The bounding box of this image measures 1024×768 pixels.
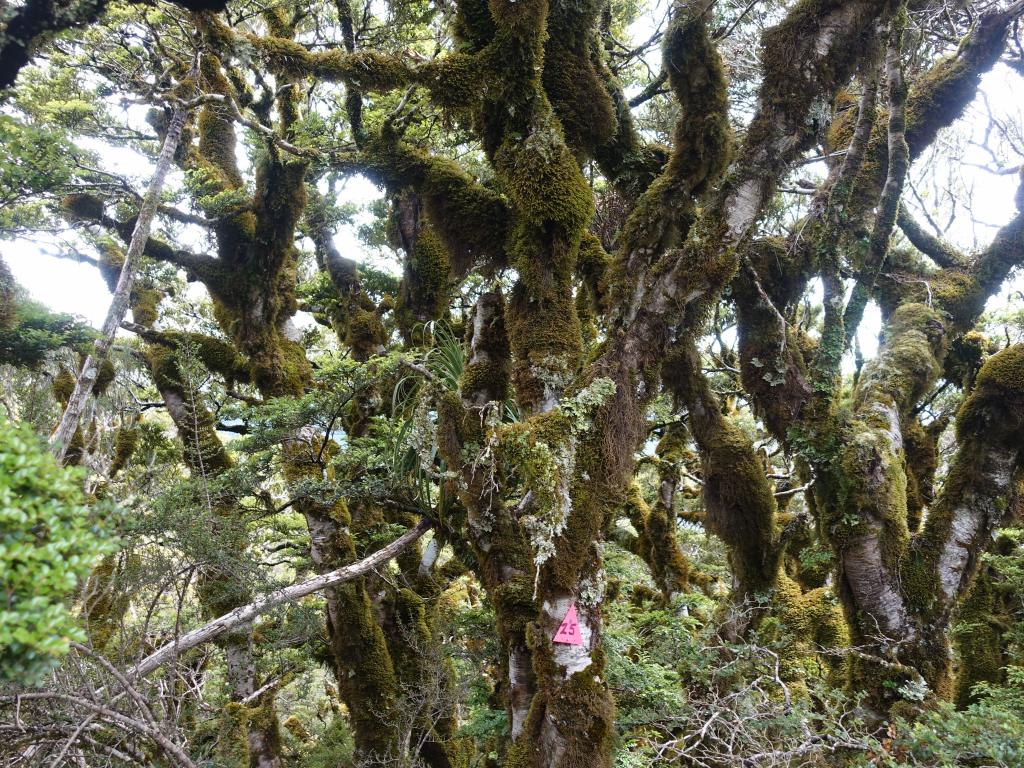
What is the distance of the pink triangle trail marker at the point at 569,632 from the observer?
3.40 m

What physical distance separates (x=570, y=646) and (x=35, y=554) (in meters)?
2.83

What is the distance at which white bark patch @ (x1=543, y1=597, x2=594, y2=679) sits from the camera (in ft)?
11.2

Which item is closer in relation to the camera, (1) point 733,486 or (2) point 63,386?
(1) point 733,486

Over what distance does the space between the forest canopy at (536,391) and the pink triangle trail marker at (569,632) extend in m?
0.01

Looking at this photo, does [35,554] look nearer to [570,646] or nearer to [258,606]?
[570,646]

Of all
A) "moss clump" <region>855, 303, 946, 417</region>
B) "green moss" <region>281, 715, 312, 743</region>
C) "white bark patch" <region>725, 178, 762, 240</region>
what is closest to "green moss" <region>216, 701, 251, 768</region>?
"white bark patch" <region>725, 178, 762, 240</region>

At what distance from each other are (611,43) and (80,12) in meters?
5.92

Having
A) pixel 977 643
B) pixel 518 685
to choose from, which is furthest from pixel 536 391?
pixel 977 643

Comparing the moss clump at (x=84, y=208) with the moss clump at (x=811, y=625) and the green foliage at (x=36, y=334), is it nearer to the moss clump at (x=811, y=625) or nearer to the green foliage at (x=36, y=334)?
the green foliage at (x=36, y=334)

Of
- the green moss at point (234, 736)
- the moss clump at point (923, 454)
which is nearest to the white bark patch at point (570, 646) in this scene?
the green moss at point (234, 736)

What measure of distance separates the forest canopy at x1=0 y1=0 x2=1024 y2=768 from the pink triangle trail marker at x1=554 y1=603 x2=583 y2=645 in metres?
0.01

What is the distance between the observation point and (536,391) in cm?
407

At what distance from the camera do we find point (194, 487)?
4961 mm

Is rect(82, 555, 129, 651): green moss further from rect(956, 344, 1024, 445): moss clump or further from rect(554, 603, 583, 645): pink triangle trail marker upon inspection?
rect(956, 344, 1024, 445): moss clump
